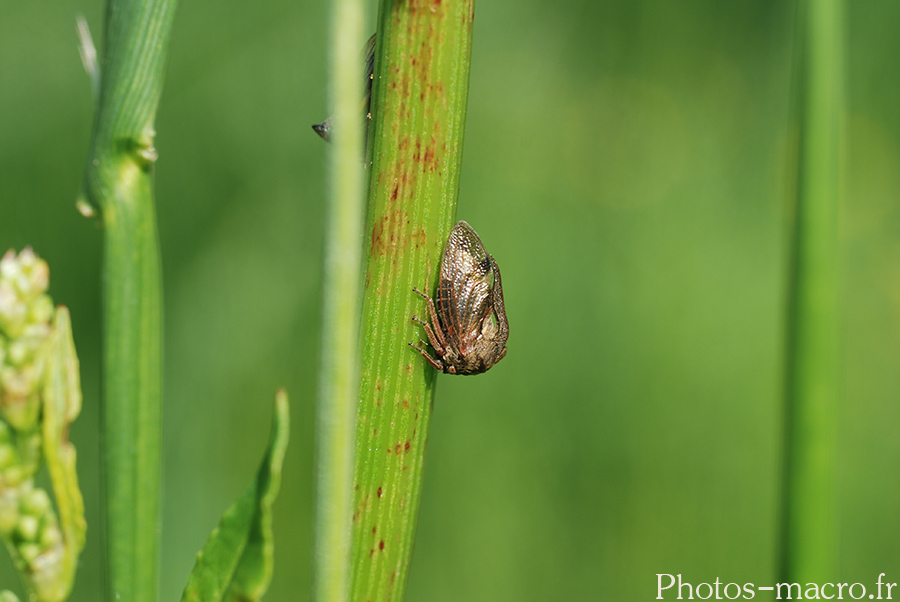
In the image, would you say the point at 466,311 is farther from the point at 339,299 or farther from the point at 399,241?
the point at 339,299

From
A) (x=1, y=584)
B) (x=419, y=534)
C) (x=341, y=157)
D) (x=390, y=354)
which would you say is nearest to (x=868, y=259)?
(x=419, y=534)

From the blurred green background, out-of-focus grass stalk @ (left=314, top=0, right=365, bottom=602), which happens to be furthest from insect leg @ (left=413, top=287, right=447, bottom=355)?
the blurred green background

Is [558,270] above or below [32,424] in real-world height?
above

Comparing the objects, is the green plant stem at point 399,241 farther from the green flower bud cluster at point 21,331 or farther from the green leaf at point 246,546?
the green flower bud cluster at point 21,331

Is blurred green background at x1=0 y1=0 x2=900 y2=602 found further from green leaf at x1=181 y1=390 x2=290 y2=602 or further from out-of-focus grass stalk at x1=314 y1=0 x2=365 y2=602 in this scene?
out-of-focus grass stalk at x1=314 y1=0 x2=365 y2=602

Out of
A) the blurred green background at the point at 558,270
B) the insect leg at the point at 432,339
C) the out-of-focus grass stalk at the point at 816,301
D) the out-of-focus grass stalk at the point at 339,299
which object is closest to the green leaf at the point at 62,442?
the out-of-focus grass stalk at the point at 339,299

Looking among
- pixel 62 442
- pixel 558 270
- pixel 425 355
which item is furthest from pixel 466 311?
pixel 558 270
